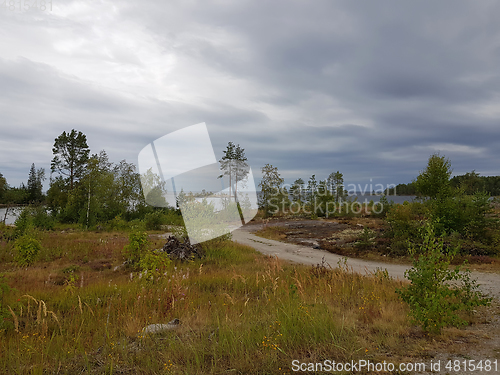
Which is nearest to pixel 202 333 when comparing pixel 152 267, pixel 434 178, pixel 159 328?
pixel 159 328

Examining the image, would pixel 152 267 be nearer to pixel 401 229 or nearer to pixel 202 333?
pixel 202 333

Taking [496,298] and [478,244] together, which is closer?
[496,298]

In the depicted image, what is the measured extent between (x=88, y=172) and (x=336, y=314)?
117 ft

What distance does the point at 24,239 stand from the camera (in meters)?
11.3

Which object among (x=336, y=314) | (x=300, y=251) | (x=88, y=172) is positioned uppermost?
(x=88, y=172)

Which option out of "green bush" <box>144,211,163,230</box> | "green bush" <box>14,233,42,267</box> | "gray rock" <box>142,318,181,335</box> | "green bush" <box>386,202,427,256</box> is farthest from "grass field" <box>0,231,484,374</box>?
"green bush" <box>144,211,163,230</box>

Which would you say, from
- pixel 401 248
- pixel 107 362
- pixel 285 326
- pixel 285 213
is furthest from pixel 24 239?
pixel 285 213

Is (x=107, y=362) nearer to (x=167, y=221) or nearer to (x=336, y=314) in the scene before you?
(x=336, y=314)

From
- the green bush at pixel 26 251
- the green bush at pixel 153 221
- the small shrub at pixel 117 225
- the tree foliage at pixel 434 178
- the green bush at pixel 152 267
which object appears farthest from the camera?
the green bush at pixel 153 221

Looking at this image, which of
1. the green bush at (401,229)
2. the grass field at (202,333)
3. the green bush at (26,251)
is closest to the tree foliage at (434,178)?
the green bush at (401,229)

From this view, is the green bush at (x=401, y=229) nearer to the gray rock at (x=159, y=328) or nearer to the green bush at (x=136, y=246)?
the green bush at (x=136, y=246)

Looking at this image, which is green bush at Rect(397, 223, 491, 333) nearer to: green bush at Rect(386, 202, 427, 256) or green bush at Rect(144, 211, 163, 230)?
green bush at Rect(386, 202, 427, 256)

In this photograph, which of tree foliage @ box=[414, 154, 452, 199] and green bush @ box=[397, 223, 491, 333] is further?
tree foliage @ box=[414, 154, 452, 199]

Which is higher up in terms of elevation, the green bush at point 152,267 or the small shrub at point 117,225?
the green bush at point 152,267
